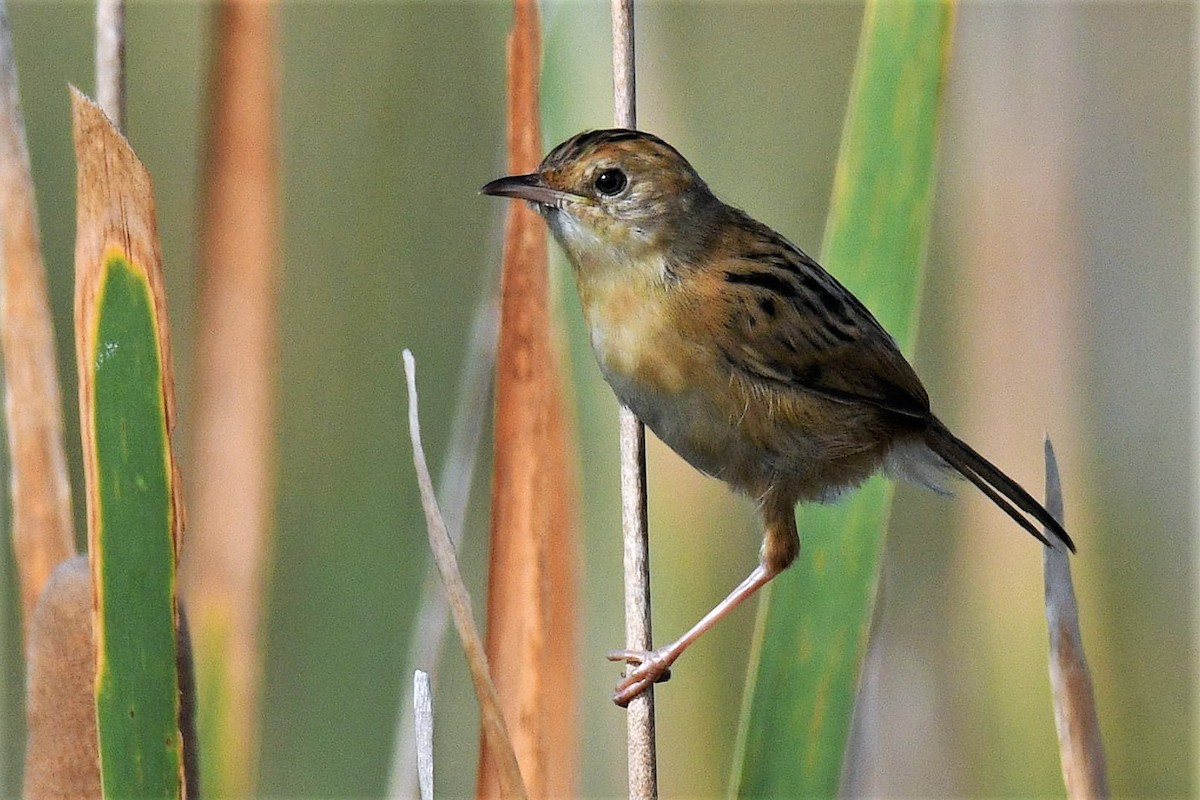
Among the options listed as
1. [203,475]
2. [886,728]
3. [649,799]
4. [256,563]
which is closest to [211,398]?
[203,475]

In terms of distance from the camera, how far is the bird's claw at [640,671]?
1337 millimetres

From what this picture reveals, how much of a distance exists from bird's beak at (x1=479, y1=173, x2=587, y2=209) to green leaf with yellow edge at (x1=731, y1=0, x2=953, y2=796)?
309mm

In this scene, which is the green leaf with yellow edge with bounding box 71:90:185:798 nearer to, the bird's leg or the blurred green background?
the bird's leg

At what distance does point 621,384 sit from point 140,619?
0.62m

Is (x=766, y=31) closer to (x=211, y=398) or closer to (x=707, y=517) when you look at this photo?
(x=707, y=517)

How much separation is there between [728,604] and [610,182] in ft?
1.92

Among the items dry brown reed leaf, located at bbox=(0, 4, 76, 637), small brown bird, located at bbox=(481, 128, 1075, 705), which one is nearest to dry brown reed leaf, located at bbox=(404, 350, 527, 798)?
small brown bird, located at bbox=(481, 128, 1075, 705)

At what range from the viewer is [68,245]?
89.0 inches

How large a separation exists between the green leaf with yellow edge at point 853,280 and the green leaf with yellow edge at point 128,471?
1.87 feet

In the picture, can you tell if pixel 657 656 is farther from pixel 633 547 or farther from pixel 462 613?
pixel 462 613

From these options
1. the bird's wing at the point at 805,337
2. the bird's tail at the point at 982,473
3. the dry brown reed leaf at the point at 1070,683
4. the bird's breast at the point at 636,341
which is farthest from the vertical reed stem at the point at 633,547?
the bird's tail at the point at 982,473

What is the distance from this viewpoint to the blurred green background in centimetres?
201

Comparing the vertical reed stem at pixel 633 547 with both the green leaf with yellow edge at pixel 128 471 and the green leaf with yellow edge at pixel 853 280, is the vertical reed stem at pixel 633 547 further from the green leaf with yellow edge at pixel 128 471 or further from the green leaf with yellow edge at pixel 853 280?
the green leaf with yellow edge at pixel 128 471

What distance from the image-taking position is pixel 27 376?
53.2 inches
